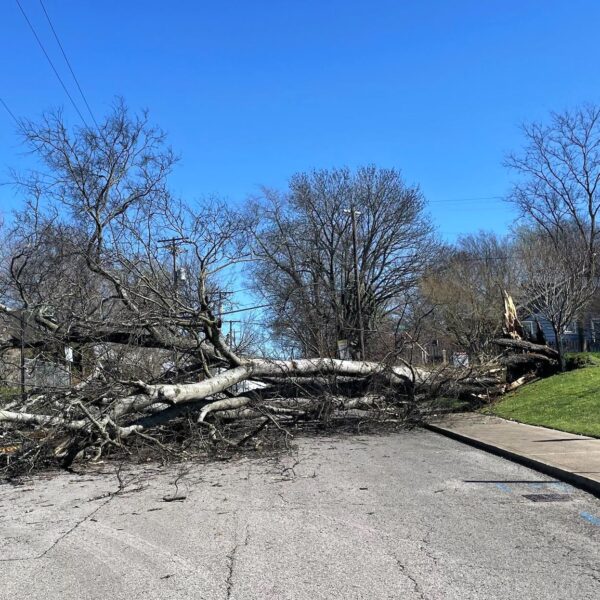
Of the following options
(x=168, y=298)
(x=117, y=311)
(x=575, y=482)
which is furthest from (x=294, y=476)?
(x=117, y=311)

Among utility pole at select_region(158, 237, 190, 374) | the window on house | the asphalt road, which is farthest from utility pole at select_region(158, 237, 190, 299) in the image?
the window on house

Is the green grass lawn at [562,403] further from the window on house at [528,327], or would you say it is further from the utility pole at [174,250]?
the utility pole at [174,250]

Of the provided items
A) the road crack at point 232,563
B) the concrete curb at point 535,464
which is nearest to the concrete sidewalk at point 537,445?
the concrete curb at point 535,464

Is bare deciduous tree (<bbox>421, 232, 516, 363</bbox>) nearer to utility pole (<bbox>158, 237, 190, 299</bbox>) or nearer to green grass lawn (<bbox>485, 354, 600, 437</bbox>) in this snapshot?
green grass lawn (<bbox>485, 354, 600, 437</bbox>)

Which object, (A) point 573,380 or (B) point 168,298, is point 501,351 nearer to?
(A) point 573,380

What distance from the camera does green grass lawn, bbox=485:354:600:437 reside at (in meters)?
12.7

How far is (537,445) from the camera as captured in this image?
1059 centimetres

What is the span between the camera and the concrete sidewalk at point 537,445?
816 centimetres

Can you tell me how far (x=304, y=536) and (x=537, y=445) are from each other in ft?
20.5

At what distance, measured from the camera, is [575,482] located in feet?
25.7

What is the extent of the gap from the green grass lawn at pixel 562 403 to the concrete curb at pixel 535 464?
6.11 ft

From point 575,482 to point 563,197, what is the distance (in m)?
35.5

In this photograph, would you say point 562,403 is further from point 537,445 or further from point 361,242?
point 361,242

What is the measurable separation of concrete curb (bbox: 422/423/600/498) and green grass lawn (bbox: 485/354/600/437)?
186cm
